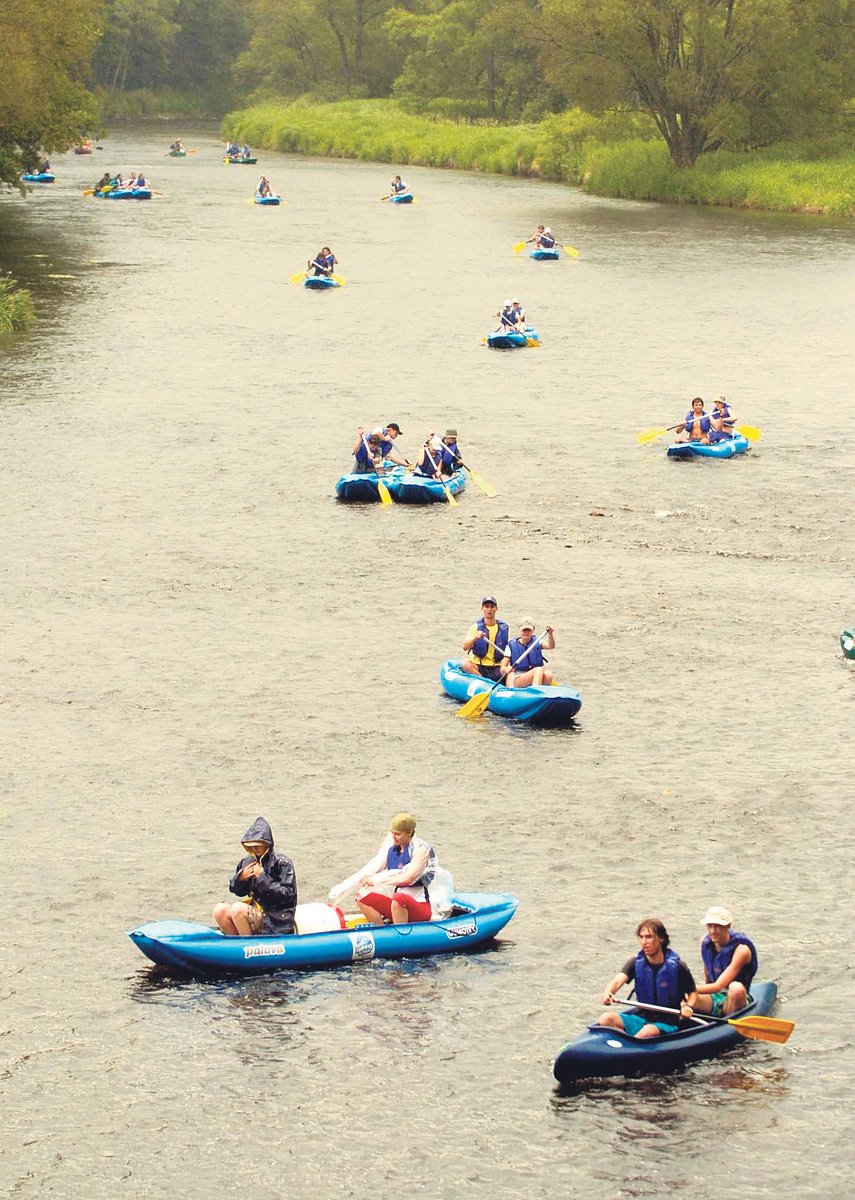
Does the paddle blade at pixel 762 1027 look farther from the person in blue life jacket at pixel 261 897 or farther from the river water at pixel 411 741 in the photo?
the person in blue life jacket at pixel 261 897

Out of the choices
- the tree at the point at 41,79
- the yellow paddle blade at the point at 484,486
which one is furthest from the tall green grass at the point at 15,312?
the yellow paddle blade at the point at 484,486

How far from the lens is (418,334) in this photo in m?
54.5

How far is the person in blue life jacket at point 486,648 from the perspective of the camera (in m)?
25.4

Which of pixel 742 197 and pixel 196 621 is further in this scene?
pixel 742 197

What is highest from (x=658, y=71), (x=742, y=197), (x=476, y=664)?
(x=658, y=71)

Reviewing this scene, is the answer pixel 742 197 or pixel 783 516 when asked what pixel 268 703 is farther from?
pixel 742 197

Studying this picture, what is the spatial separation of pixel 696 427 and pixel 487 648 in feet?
53.4

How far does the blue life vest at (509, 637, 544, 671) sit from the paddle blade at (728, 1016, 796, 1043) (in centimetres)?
→ 931

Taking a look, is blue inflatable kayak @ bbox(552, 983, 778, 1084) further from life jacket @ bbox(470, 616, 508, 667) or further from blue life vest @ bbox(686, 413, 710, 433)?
blue life vest @ bbox(686, 413, 710, 433)

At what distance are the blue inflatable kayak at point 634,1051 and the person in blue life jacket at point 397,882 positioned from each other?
2.74 meters

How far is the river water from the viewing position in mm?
15812

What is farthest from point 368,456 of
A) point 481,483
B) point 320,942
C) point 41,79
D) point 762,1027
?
point 41,79

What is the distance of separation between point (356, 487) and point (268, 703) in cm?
1155

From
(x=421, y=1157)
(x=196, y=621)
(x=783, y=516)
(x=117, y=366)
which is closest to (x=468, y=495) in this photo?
(x=783, y=516)
